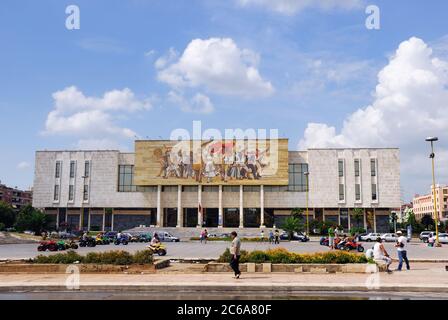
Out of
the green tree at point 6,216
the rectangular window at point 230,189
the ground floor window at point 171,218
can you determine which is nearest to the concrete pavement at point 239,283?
the rectangular window at point 230,189

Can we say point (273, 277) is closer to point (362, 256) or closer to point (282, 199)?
point (362, 256)

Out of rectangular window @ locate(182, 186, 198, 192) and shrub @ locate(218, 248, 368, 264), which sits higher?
rectangular window @ locate(182, 186, 198, 192)

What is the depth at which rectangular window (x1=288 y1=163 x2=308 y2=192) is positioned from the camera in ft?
296

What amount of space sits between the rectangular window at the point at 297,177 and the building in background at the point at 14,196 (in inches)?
4002

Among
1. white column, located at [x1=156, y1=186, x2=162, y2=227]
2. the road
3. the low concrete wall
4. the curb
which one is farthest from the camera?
white column, located at [x1=156, y1=186, x2=162, y2=227]

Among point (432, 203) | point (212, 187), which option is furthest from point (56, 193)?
point (432, 203)

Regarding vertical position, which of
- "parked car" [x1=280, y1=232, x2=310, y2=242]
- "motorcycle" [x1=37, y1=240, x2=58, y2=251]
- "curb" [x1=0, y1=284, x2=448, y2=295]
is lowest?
"parked car" [x1=280, y1=232, x2=310, y2=242]

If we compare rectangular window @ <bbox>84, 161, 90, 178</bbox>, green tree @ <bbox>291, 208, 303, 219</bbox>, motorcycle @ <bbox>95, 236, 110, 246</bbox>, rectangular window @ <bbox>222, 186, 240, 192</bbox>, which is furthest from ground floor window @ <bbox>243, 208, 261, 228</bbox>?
motorcycle @ <bbox>95, 236, 110, 246</bbox>

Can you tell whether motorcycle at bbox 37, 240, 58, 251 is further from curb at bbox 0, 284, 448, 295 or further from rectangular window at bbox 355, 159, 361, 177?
rectangular window at bbox 355, 159, 361, 177

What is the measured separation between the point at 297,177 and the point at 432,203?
310ft

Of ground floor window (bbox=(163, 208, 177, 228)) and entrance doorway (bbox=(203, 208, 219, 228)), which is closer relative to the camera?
entrance doorway (bbox=(203, 208, 219, 228))

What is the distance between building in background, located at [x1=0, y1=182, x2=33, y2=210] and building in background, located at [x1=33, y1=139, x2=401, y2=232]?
62910 mm

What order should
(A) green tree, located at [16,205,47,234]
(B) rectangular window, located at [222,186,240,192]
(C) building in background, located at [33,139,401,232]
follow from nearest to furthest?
(A) green tree, located at [16,205,47,234] → (C) building in background, located at [33,139,401,232] → (B) rectangular window, located at [222,186,240,192]
